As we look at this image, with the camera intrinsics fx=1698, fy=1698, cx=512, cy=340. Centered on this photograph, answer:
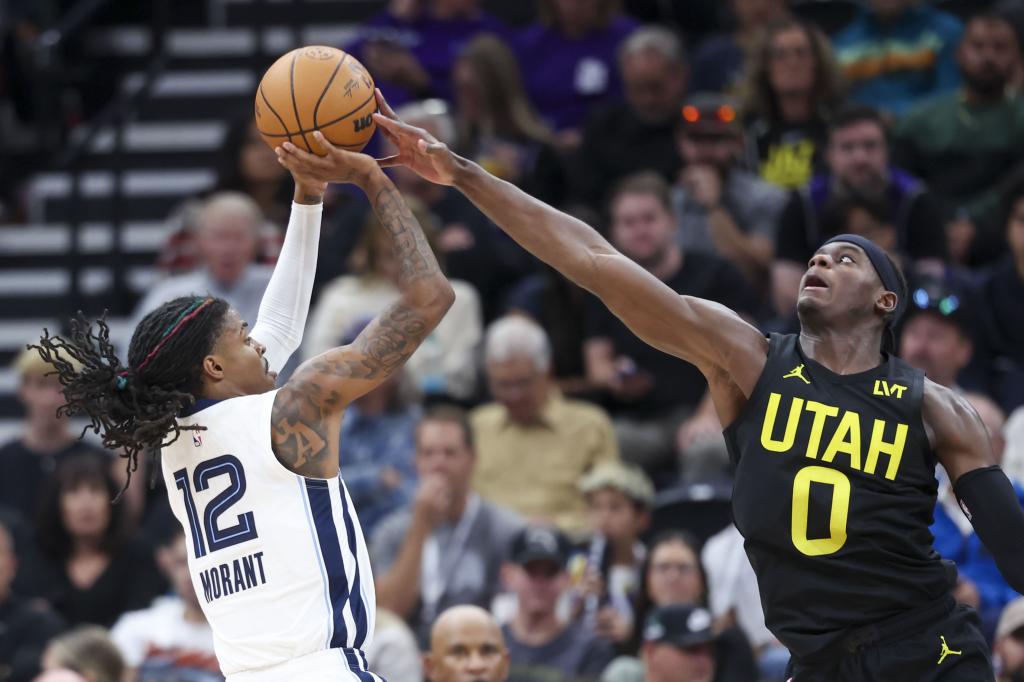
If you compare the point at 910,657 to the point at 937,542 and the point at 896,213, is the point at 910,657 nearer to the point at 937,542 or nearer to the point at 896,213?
the point at 937,542

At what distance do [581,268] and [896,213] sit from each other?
15.2ft

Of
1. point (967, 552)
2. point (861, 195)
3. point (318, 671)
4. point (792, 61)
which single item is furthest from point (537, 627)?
point (792, 61)

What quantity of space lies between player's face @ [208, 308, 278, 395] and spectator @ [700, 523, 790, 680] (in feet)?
11.9

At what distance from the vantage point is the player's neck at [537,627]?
8500 mm

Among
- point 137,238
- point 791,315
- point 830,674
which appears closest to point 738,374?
point 830,674

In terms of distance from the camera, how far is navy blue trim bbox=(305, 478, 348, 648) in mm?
5219

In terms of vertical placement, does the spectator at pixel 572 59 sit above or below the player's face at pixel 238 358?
above

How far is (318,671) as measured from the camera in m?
5.15

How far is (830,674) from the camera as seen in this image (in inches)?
215

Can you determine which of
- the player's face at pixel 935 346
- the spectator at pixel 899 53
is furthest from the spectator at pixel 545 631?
the spectator at pixel 899 53

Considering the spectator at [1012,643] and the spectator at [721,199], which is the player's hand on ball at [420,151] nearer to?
the spectator at [1012,643]

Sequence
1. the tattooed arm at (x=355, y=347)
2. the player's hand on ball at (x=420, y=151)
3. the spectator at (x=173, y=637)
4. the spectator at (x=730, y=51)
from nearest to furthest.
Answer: the tattooed arm at (x=355, y=347) → the player's hand on ball at (x=420, y=151) → the spectator at (x=173, y=637) → the spectator at (x=730, y=51)

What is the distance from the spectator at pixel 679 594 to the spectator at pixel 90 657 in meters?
2.44

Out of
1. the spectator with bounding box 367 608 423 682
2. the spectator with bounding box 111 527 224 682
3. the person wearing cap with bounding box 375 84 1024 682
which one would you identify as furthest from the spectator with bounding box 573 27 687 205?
the person wearing cap with bounding box 375 84 1024 682
